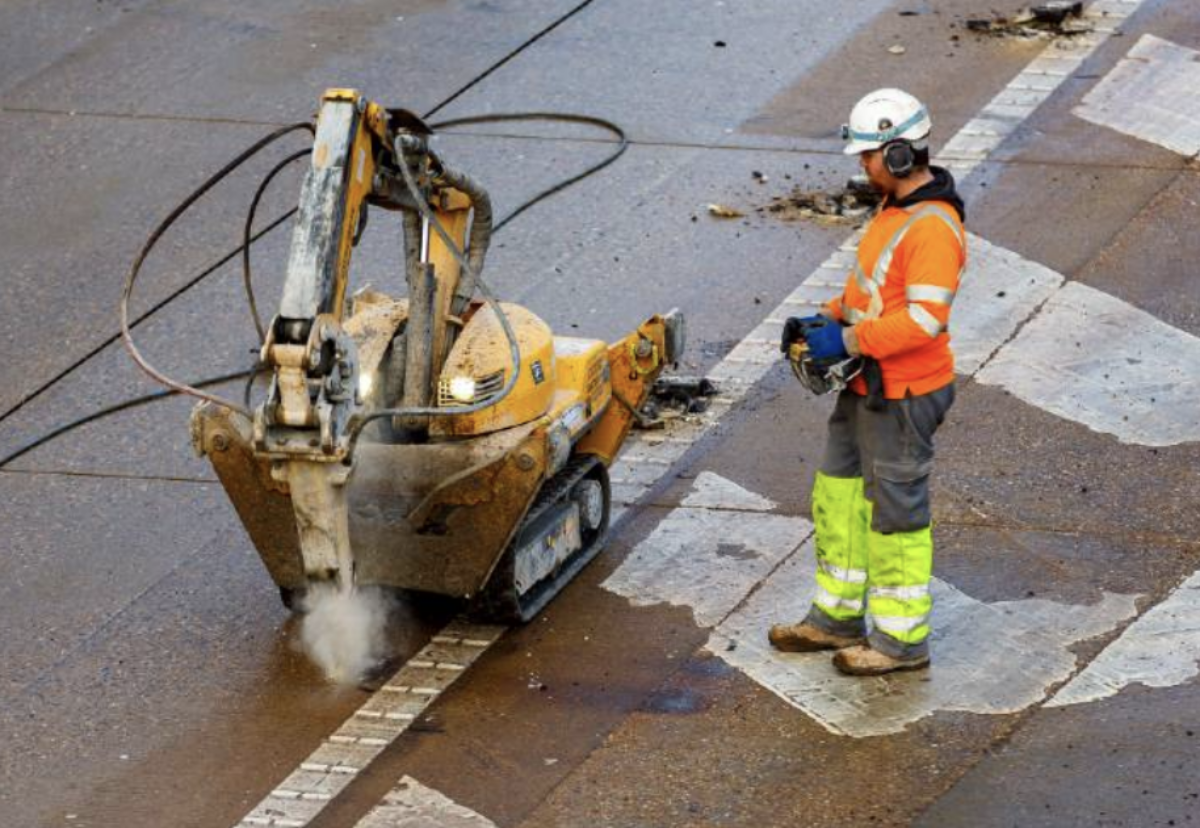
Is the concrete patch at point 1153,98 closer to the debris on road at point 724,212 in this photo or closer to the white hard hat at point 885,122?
the debris on road at point 724,212

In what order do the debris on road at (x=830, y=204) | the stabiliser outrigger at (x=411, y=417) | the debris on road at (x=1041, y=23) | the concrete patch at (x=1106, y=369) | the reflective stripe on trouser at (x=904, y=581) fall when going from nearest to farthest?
1. the stabiliser outrigger at (x=411, y=417)
2. the reflective stripe on trouser at (x=904, y=581)
3. the concrete patch at (x=1106, y=369)
4. the debris on road at (x=830, y=204)
5. the debris on road at (x=1041, y=23)

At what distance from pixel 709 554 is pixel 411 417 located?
1423 mm

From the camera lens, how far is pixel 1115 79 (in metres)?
13.2

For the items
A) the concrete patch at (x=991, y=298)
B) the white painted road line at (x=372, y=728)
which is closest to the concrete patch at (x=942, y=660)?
the white painted road line at (x=372, y=728)

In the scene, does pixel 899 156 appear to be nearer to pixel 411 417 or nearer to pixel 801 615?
pixel 801 615

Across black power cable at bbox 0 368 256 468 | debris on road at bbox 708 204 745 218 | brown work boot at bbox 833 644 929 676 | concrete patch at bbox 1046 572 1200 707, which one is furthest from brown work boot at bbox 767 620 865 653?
debris on road at bbox 708 204 745 218

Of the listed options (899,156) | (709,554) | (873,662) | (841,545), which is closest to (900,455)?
(841,545)

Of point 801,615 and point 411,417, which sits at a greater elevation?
point 411,417

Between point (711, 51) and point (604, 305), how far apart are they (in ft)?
10.1

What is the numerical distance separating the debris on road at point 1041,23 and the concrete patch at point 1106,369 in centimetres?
301

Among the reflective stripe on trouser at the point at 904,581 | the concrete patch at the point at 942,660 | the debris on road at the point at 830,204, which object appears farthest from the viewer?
the debris on road at the point at 830,204

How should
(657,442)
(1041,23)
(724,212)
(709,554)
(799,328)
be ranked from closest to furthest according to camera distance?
(799,328), (709,554), (657,442), (724,212), (1041,23)

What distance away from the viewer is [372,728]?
8.24 meters

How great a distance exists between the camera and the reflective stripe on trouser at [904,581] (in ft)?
27.3
